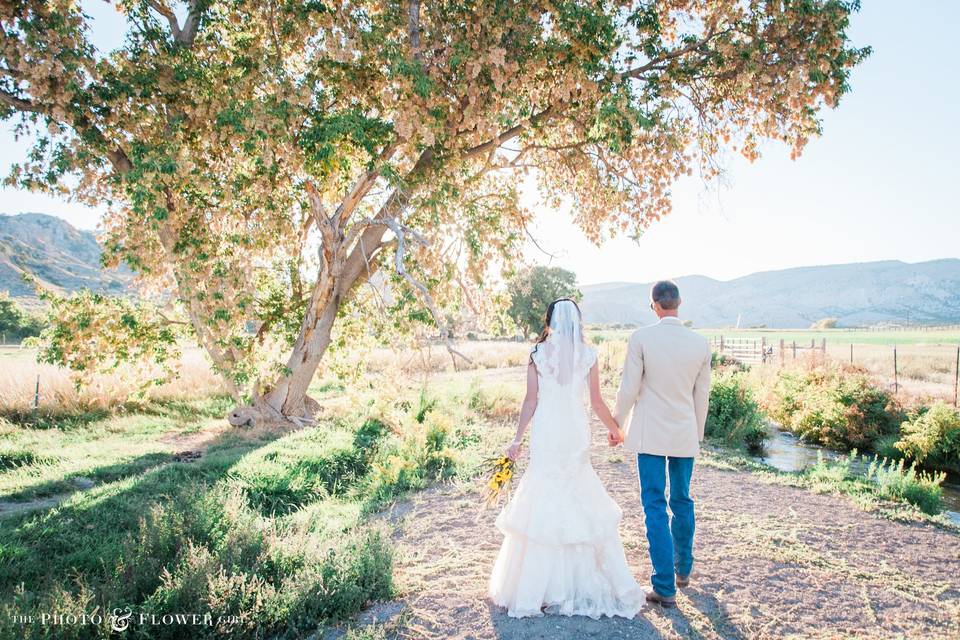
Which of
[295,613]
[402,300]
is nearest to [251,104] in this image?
[402,300]

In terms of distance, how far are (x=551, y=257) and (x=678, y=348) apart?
8549 millimetres

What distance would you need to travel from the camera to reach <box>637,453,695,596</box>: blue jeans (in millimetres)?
4039

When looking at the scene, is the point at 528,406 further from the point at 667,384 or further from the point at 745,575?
the point at 745,575

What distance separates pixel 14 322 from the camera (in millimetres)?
51250

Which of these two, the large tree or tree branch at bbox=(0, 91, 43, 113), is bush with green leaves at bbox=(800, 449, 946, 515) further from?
tree branch at bbox=(0, 91, 43, 113)

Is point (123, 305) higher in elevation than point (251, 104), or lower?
lower

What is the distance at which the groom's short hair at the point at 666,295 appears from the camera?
166 inches

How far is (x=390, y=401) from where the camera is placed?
12.4 metres

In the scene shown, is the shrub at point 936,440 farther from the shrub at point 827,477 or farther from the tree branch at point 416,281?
the tree branch at point 416,281

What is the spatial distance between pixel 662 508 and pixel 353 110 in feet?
28.1

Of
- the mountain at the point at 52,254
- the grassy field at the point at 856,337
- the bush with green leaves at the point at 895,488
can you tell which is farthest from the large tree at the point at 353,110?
the mountain at the point at 52,254

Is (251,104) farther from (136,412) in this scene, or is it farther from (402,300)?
(136,412)

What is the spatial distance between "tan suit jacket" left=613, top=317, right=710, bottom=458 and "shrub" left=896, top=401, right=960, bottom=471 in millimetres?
10094

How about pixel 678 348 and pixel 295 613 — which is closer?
pixel 295 613
